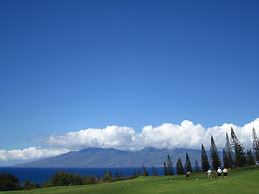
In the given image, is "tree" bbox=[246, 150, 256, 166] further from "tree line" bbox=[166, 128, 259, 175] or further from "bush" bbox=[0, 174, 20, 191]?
"bush" bbox=[0, 174, 20, 191]

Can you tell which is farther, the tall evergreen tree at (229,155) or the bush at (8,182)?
the tall evergreen tree at (229,155)

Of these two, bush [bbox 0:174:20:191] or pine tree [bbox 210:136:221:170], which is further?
pine tree [bbox 210:136:221:170]

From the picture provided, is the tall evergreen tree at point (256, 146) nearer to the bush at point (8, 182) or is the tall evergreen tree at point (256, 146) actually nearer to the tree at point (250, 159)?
the tree at point (250, 159)

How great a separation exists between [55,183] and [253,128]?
280 ft

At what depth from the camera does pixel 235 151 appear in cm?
15125

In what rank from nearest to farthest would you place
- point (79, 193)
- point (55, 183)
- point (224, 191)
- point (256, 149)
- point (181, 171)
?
point (224, 191) < point (79, 193) < point (55, 183) < point (256, 149) < point (181, 171)

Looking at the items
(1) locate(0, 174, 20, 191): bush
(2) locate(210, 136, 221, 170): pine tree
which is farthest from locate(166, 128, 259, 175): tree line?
(1) locate(0, 174, 20, 191): bush

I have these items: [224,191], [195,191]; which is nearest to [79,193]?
[195,191]

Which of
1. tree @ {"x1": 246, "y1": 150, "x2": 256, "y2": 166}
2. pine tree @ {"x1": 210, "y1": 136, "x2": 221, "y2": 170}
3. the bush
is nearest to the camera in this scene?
the bush

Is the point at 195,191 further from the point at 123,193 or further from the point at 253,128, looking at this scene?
the point at 253,128

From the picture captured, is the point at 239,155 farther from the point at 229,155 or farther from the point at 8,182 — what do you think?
the point at 8,182

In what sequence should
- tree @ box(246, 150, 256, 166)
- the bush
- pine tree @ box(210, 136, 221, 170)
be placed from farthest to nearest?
tree @ box(246, 150, 256, 166), pine tree @ box(210, 136, 221, 170), the bush

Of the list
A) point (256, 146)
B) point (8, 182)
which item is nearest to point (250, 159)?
point (256, 146)

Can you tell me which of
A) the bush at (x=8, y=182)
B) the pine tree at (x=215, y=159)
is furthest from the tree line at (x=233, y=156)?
the bush at (x=8, y=182)
